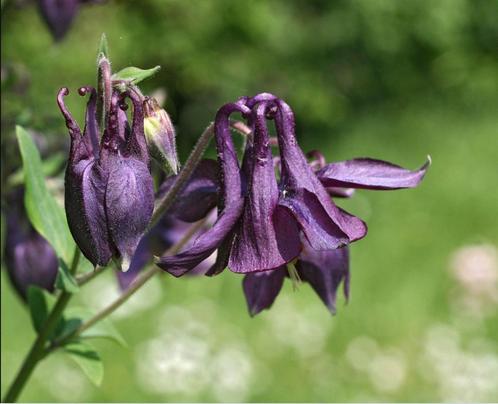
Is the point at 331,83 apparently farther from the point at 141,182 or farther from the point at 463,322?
the point at 141,182

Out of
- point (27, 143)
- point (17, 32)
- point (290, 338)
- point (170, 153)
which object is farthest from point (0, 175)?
point (17, 32)

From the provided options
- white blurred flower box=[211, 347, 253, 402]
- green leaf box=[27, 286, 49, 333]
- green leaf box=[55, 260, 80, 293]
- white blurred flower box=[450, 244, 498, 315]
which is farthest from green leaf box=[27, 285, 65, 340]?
white blurred flower box=[450, 244, 498, 315]

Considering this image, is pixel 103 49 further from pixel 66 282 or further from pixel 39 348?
pixel 39 348

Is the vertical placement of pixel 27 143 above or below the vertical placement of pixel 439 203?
above

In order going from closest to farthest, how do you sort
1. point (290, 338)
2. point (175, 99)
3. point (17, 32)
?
point (290, 338)
point (17, 32)
point (175, 99)

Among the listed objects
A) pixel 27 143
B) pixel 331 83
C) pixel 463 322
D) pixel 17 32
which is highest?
pixel 27 143

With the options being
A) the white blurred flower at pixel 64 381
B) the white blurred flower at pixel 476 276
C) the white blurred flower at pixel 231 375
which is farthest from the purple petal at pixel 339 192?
the white blurred flower at pixel 476 276
